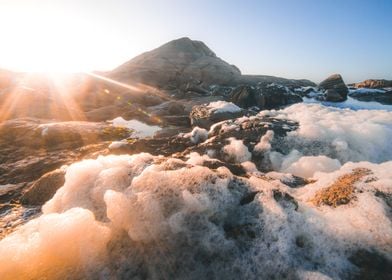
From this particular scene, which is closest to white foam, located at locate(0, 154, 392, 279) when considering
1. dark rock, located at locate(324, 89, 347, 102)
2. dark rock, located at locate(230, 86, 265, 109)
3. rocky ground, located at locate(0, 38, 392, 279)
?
rocky ground, located at locate(0, 38, 392, 279)

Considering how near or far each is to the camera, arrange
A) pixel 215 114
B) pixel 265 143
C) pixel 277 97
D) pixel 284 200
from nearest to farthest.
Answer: pixel 284 200
pixel 265 143
pixel 215 114
pixel 277 97

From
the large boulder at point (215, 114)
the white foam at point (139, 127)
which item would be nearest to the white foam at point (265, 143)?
the large boulder at point (215, 114)

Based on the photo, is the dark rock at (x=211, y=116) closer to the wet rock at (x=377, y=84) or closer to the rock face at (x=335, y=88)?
the rock face at (x=335, y=88)

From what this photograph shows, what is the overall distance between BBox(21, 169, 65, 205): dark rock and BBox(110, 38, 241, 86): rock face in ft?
127

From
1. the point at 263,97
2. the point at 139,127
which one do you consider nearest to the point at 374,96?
the point at 263,97

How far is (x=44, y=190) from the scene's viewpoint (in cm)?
474

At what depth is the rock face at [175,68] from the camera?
1780 inches

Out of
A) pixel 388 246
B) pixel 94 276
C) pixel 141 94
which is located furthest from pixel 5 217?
pixel 141 94

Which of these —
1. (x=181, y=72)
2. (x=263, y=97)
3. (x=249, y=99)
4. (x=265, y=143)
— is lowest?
(x=181, y=72)

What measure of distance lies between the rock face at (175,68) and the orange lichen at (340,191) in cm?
4071

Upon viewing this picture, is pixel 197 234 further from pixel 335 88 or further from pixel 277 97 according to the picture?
pixel 335 88

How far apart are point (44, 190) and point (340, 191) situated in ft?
15.0

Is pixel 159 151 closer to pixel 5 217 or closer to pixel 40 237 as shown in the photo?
pixel 5 217

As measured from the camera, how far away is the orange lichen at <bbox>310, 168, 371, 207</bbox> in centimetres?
322
